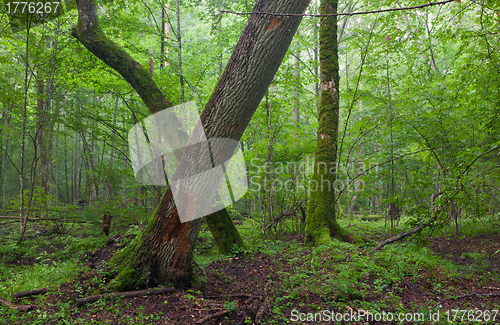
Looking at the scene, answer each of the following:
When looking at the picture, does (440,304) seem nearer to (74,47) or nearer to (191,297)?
(191,297)

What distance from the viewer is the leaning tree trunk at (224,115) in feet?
8.99

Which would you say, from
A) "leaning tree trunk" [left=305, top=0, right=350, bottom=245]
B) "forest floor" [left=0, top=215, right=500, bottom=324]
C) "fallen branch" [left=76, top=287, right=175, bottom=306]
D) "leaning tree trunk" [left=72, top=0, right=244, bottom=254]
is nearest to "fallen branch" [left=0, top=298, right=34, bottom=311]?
Result: "forest floor" [left=0, top=215, right=500, bottom=324]

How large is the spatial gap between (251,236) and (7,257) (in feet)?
15.7

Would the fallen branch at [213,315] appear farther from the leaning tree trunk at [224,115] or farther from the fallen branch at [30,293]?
the fallen branch at [30,293]

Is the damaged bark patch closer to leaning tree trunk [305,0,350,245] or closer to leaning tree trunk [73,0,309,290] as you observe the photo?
leaning tree trunk [73,0,309,290]

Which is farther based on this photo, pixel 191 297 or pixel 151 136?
pixel 151 136

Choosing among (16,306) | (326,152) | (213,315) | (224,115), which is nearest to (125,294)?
(16,306)

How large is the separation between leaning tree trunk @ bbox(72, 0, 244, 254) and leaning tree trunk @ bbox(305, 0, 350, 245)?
1687 millimetres

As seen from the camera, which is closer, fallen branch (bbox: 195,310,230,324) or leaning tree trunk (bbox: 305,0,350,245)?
fallen branch (bbox: 195,310,230,324)

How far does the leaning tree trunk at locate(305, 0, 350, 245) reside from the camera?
5492mm

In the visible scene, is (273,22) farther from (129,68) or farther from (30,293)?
(30,293)

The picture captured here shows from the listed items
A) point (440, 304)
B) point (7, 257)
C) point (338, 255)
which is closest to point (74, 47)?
point (7, 257)

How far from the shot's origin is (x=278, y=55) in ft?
9.24

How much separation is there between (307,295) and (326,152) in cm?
354
